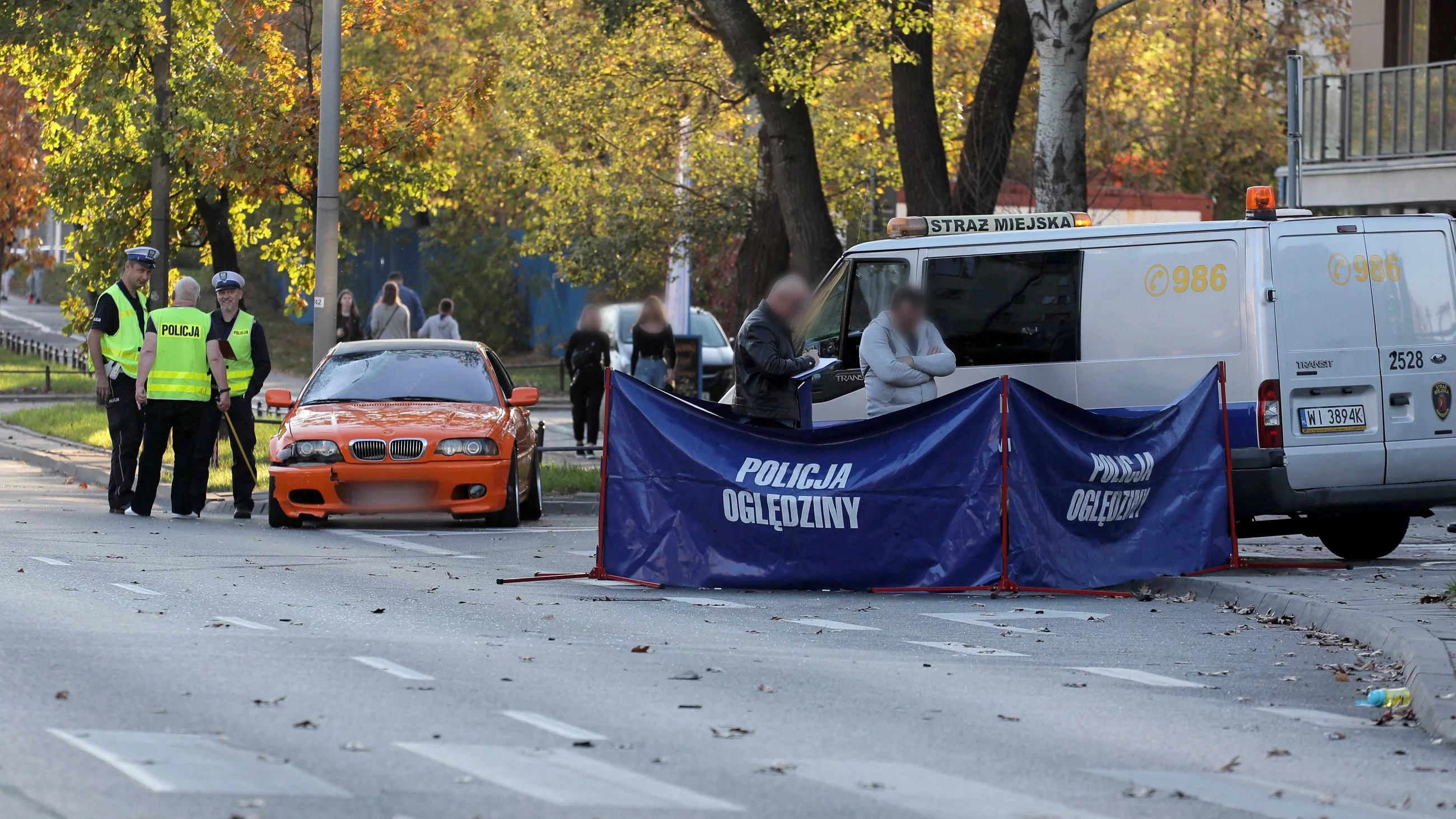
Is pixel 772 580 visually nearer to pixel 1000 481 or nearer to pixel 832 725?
pixel 1000 481

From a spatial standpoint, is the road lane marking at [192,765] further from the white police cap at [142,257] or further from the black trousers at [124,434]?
the white police cap at [142,257]

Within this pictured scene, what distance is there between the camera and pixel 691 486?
1161 centimetres

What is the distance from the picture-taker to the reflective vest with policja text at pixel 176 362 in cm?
1575

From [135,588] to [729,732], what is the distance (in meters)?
4.89

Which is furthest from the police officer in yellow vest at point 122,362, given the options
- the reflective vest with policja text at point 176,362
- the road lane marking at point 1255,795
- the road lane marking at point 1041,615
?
the road lane marking at point 1255,795

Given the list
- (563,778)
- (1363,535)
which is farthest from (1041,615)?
(563,778)

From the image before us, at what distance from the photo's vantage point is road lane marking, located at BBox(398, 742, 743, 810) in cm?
583

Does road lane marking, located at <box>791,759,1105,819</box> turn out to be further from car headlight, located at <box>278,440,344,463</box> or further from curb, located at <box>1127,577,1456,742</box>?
car headlight, located at <box>278,440,344,463</box>

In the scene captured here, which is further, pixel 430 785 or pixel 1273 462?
pixel 1273 462

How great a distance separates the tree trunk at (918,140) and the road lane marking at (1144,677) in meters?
13.5

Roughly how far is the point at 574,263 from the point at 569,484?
633 inches

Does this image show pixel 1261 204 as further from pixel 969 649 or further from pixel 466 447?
pixel 466 447

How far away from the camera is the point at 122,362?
16109mm

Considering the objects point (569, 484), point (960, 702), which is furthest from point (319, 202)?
point (960, 702)
